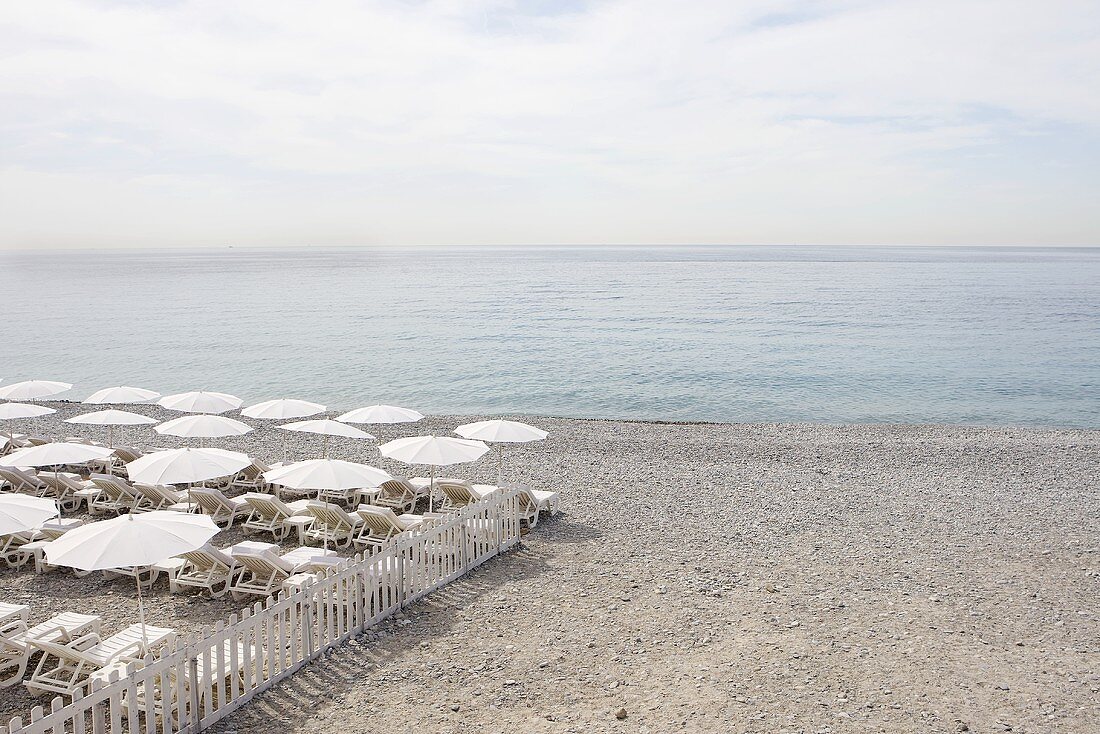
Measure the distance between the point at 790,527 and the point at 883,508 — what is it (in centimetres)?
229

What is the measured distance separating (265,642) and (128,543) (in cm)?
181

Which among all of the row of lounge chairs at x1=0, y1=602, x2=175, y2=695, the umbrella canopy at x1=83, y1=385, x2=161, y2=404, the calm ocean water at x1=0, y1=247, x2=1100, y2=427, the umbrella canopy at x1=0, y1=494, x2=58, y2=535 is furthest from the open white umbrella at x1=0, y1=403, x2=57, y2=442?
the calm ocean water at x1=0, y1=247, x2=1100, y2=427

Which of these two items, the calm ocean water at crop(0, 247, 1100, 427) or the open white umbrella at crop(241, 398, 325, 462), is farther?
the calm ocean water at crop(0, 247, 1100, 427)

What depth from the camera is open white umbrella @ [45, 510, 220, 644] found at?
7.04 m

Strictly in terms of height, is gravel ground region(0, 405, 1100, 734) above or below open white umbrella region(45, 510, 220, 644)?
below

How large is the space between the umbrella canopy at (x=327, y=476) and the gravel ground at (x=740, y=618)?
176 cm

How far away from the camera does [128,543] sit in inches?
285

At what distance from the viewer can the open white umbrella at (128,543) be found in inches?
277

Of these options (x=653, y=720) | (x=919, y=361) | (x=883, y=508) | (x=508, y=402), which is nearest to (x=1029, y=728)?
(x=653, y=720)

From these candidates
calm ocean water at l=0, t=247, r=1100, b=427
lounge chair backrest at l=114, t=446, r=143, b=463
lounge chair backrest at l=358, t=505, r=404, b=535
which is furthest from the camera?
calm ocean water at l=0, t=247, r=1100, b=427

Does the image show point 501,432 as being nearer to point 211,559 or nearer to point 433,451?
point 433,451

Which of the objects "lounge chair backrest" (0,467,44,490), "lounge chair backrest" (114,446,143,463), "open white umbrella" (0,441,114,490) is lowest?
"lounge chair backrest" (0,467,44,490)

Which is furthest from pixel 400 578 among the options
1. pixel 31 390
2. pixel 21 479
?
pixel 31 390

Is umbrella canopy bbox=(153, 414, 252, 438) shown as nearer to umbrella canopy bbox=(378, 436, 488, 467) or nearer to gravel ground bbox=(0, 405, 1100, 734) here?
umbrella canopy bbox=(378, 436, 488, 467)
